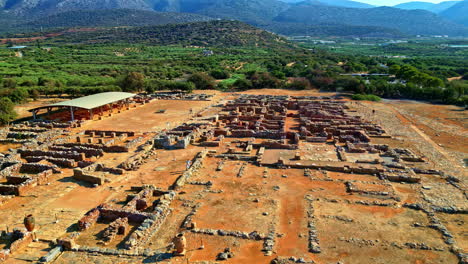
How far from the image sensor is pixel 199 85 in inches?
2443

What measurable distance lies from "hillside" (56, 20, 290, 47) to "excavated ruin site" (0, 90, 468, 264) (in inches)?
4539

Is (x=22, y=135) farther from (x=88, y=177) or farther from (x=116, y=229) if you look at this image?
(x=116, y=229)

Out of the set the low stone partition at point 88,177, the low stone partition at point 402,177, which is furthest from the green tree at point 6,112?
the low stone partition at point 402,177

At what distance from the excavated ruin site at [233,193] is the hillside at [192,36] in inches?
4539

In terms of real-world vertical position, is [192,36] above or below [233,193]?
above

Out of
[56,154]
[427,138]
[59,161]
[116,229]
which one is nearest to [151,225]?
[116,229]

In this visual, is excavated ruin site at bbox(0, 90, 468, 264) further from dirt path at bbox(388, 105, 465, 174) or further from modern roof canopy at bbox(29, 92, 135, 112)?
modern roof canopy at bbox(29, 92, 135, 112)

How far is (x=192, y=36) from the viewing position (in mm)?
152000

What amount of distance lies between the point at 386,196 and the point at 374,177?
2.88 meters

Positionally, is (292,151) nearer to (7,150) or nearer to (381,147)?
(381,147)

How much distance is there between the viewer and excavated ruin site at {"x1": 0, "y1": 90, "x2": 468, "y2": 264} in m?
14.1

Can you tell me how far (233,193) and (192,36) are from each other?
142 meters

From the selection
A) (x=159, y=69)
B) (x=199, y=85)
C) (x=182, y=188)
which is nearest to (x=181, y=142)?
(x=182, y=188)

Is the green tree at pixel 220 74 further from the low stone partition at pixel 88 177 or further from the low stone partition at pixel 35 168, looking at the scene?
the low stone partition at pixel 88 177
